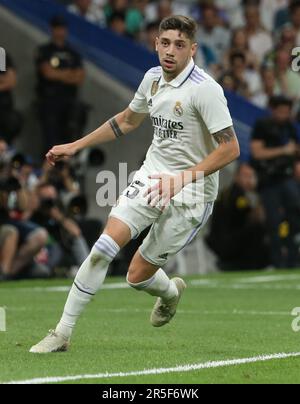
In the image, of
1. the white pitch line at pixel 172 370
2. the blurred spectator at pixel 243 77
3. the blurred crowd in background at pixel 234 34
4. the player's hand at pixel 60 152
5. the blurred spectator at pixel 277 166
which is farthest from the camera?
the blurred crowd in background at pixel 234 34

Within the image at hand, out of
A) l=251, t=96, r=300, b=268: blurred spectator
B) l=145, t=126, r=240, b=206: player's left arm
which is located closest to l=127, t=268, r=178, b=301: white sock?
l=145, t=126, r=240, b=206: player's left arm

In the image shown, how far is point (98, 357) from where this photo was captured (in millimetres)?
8547

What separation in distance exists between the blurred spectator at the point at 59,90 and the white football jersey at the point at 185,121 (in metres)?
8.93

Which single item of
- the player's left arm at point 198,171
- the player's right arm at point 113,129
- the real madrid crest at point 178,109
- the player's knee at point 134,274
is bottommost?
the player's knee at point 134,274

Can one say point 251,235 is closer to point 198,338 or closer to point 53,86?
point 53,86

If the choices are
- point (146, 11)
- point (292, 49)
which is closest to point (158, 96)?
point (292, 49)

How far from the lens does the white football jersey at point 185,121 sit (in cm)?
895

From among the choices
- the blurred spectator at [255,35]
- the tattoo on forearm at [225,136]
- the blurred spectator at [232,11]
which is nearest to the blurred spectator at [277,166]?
the blurred spectator at [255,35]

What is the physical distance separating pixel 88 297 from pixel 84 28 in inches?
435

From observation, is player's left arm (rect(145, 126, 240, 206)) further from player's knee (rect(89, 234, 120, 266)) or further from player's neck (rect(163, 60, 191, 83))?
player's neck (rect(163, 60, 191, 83))

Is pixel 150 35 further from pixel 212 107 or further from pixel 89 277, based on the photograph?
pixel 89 277

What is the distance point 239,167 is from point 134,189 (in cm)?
957

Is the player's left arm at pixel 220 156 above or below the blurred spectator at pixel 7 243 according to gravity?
above

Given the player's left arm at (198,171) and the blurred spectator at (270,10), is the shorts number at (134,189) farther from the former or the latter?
the blurred spectator at (270,10)
